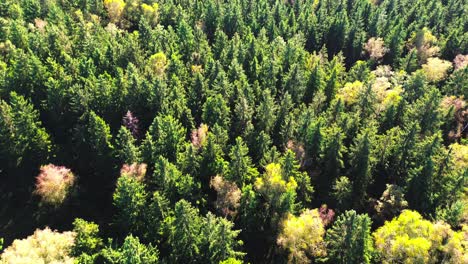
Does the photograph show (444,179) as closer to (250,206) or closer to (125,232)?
(250,206)

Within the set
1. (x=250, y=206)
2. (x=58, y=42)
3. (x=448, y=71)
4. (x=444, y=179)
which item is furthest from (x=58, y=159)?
(x=448, y=71)

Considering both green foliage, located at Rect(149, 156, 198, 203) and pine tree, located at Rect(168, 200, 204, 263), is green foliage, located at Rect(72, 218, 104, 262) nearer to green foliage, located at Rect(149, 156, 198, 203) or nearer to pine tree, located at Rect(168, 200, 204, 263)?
pine tree, located at Rect(168, 200, 204, 263)

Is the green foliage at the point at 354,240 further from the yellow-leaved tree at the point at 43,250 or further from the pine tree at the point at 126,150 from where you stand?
the yellow-leaved tree at the point at 43,250

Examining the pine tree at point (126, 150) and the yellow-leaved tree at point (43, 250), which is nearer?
the yellow-leaved tree at point (43, 250)

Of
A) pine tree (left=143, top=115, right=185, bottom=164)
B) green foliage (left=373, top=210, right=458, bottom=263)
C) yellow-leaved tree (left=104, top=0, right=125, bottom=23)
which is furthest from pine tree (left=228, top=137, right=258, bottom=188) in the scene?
yellow-leaved tree (left=104, top=0, right=125, bottom=23)

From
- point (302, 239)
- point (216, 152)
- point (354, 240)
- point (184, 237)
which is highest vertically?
point (216, 152)

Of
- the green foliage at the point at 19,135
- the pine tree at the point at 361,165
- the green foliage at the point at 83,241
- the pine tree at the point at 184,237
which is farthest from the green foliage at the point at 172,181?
the pine tree at the point at 361,165

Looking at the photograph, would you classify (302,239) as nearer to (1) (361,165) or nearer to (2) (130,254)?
(1) (361,165)

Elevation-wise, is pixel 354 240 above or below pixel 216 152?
below

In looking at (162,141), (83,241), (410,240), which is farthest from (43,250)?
(410,240)
